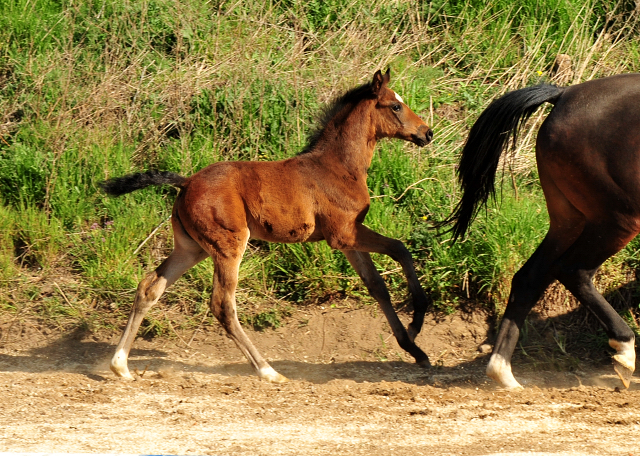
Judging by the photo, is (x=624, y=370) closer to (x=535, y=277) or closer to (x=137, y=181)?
(x=535, y=277)

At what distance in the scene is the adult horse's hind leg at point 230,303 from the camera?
16.7 feet

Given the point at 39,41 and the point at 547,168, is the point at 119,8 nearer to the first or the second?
the point at 39,41

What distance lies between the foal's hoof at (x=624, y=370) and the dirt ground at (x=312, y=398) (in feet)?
0.22

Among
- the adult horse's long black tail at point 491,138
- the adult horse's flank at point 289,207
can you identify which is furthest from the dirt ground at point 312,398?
the adult horse's long black tail at point 491,138

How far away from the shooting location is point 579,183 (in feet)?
15.4

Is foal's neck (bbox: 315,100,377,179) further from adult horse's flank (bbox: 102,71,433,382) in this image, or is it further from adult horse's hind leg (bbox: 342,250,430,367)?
adult horse's hind leg (bbox: 342,250,430,367)

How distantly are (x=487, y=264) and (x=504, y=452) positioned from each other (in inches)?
102

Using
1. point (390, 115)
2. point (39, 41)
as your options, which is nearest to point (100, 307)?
point (390, 115)

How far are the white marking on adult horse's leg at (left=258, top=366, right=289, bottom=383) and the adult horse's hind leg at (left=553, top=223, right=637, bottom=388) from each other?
1.88m

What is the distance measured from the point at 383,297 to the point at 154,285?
5.24 ft

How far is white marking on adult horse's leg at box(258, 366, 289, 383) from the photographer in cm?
509

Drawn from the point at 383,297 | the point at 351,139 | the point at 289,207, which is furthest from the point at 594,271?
the point at 289,207

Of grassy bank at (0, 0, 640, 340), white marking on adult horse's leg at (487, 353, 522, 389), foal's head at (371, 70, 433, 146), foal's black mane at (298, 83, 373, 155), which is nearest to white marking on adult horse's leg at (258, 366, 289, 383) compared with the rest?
grassy bank at (0, 0, 640, 340)

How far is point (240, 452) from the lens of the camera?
12.0 feet
